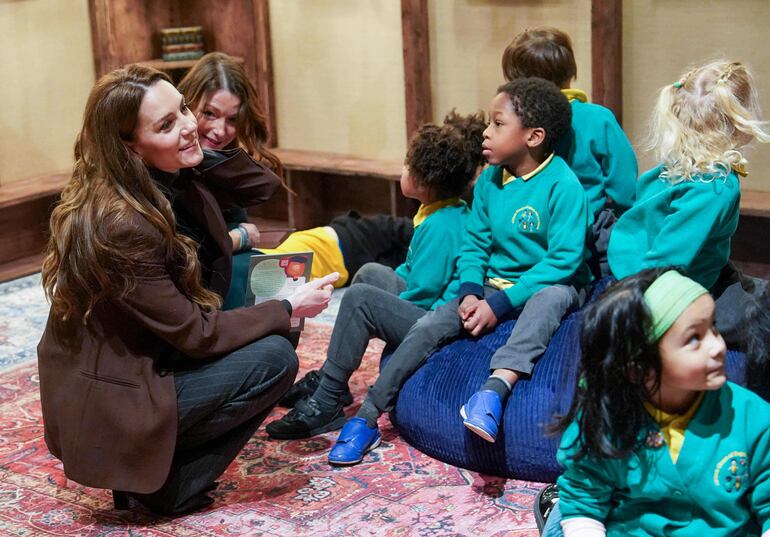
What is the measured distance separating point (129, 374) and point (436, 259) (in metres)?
1.17

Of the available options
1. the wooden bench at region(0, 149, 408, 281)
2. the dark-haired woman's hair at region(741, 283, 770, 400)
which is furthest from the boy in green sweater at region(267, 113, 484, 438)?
the wooden bench at region(0, 149, 408, 281)

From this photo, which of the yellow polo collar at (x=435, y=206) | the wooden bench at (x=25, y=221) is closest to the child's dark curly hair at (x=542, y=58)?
the yellow polo collar at (x=435, y=206)

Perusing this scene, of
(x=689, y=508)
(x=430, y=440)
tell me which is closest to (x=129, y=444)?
(x=430, y=440)

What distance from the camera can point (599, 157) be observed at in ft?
12.9

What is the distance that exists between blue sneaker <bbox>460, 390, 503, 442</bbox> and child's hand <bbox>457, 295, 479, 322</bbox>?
341 mm

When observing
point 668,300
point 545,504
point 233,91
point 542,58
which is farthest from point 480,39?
point 668,300

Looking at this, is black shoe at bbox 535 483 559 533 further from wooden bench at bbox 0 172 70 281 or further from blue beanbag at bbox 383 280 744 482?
wooden bench at bbox 0 172 70 281

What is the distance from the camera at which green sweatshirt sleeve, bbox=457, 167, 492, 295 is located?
3.66 m

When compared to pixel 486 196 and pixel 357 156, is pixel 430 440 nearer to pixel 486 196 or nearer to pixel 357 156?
pixel 486 196

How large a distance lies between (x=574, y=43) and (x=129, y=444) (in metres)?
3.24

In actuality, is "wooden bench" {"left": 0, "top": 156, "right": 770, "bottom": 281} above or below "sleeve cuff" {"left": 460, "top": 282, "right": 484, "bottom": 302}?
below

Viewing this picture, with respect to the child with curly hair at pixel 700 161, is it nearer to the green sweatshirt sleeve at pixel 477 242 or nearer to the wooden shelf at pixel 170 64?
the green sweatshirt sleeve at pixel 477 242

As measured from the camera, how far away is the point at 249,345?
127 inches

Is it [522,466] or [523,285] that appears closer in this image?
[522,466]
